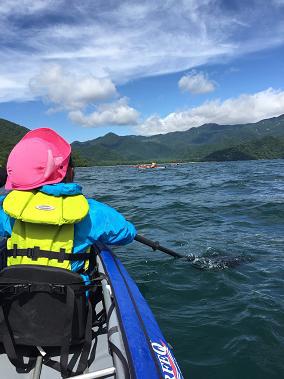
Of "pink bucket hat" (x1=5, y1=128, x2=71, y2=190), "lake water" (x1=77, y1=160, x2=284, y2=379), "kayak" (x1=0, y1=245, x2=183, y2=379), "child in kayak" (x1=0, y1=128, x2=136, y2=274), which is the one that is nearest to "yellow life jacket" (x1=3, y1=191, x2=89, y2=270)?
"child in kayak" (x1=0, y1=128, x2=136, y2=274)

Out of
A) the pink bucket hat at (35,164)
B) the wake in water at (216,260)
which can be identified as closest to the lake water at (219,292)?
the wake in water at (216,260)

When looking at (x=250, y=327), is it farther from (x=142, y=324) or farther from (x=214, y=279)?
(x=142, y=324)

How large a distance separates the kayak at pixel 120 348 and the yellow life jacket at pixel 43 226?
8.4 inches

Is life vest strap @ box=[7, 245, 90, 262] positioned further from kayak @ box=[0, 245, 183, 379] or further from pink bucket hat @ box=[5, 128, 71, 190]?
pink bucket hat @ box=[5, 128, 71, 190]

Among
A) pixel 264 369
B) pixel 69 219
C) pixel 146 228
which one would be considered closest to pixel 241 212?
pixel 146 228

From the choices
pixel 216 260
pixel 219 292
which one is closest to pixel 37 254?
pixel 219 292

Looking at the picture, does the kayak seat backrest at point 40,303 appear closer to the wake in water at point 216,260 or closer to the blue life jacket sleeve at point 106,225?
the blue life jacket sleeve at point 106,225

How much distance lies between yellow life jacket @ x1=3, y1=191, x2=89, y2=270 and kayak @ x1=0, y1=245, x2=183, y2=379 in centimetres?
21

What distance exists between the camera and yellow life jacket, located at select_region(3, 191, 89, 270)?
2795mm

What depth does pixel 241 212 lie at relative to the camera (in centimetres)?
1275

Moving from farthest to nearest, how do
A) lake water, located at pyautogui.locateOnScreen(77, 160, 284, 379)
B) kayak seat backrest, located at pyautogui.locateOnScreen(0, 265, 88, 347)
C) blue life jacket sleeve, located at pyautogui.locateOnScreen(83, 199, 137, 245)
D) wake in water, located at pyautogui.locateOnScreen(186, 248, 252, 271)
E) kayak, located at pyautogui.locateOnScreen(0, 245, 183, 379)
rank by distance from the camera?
wake in water, located at pyautogui.locateOnScreen(186, 248, 252, 271)
lake water, located at pyautogui.locateOnScreen(77, 160, 284, 379)
blue life jacket sleeve, located at pyautogui.locateOnScreen(83, 199, 137, 245)
kayak seat backrest, located at pyautogui.locateOnScreen(0, 265, 88, 347)
kayak, located at pyautogui.locateOnScreen(0, 245, 183, 379)

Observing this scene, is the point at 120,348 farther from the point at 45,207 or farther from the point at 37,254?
the point at 45,207

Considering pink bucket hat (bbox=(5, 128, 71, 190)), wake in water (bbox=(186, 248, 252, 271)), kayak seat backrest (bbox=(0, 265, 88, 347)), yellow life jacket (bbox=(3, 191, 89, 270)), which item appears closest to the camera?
kayak seat backrest (bbox=(0, 265, 88, 347))

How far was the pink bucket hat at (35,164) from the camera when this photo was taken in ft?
9.62
